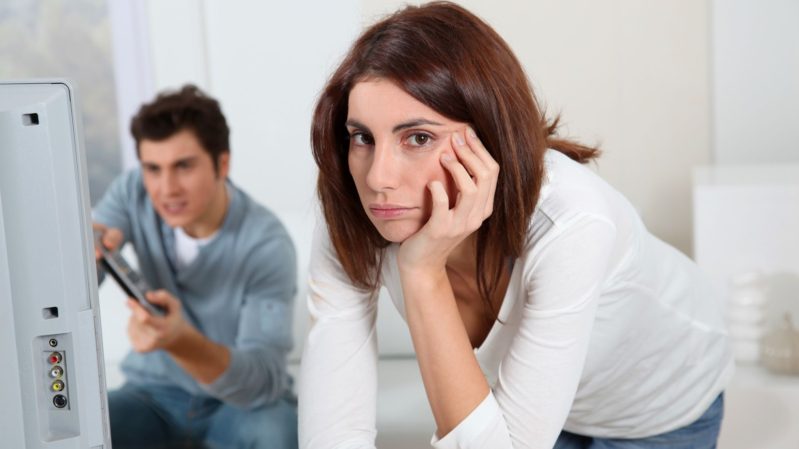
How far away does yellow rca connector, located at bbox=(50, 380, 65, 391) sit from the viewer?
812 millimetres

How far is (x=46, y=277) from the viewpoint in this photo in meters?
0.79

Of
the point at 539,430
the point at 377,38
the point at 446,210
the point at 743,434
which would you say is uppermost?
the point at 377,38

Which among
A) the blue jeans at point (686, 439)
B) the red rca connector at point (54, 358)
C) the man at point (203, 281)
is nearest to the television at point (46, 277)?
the red rca connector at point (54, 358)

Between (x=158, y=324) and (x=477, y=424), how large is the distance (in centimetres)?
108

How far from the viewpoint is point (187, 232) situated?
2299 mm

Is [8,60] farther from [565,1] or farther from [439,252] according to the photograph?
[439,252]

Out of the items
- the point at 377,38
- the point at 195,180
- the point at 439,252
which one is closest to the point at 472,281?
the point at 439,252

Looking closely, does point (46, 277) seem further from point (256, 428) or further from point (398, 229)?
point (256, 428)

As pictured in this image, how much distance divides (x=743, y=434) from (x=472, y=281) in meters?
1.01

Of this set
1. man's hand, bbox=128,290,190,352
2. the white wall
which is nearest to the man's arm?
man's hand, bbox=128,290,190,352

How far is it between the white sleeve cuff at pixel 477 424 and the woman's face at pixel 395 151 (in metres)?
0.21

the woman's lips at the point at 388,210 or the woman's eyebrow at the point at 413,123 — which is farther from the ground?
the woman's eyebrow at the point at 413,123

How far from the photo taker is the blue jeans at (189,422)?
2.09 meters

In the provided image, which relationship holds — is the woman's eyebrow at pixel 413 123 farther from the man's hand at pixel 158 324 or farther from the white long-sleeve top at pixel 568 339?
the man's hand at pixel 158 324
